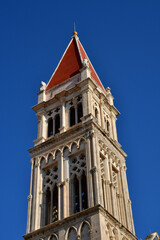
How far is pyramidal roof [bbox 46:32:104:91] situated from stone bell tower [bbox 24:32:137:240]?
0.42ft

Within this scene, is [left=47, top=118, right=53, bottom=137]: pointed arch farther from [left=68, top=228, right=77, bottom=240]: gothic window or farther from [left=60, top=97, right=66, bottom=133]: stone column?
[left=68, top=228, right=77, bottom=240]: gothic window

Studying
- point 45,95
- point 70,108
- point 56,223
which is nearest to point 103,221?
point 56,223

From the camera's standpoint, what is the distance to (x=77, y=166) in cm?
3191

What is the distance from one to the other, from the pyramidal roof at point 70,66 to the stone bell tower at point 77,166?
13 centimetres

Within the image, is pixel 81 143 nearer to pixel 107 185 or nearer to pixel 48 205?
pixel 107 185

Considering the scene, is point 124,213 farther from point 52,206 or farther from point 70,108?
point 70,108

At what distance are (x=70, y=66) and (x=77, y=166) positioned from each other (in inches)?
472

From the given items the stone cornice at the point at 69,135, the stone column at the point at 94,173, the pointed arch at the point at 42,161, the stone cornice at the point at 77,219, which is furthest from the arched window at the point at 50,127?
the stone cornice at the point at 77,219

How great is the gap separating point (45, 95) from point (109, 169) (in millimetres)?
10037

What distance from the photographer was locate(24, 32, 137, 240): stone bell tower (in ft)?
94.0

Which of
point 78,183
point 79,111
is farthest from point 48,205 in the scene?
point 79,111

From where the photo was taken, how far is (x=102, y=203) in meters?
28.8

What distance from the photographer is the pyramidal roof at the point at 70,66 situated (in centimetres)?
3978

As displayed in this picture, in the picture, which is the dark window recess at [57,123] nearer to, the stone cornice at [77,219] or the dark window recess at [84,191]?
the dark window recess at [84,191]
